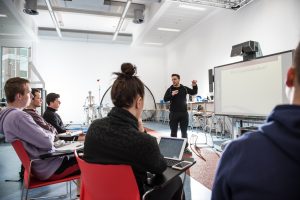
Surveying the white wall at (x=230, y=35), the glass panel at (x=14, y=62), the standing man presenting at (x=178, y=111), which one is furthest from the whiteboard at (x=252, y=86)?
the glass panel at (x=14, y=62)

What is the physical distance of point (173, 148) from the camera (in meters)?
1.44

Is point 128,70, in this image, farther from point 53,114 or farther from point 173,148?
point 53,114

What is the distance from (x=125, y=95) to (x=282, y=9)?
197 inches

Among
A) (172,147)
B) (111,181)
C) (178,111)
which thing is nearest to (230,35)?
(178,111)

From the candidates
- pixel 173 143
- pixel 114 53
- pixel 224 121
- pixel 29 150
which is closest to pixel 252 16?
pixel 224 121

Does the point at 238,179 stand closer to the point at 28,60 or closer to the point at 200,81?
the point at 200,81

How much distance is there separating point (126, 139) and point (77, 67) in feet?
32.2

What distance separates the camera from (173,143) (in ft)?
4.74

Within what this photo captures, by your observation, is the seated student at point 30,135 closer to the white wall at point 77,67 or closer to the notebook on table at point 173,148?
the notebook on table at point 173,148

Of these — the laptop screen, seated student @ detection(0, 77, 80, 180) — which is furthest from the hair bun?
seated student @ detection(0, 77, 80, 180)

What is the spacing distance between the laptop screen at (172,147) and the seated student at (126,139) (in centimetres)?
24

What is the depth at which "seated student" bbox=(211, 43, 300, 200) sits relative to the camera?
1.61 ft

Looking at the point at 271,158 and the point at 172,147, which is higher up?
the point at 271,158

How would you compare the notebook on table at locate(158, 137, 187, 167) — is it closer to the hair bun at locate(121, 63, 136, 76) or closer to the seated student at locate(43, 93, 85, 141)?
the hair bun at locate(121, 63, 136, 76)
